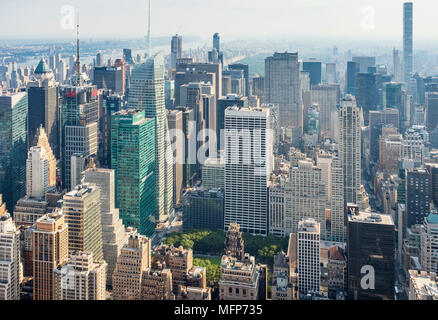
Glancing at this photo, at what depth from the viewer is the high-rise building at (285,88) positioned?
16.0 m

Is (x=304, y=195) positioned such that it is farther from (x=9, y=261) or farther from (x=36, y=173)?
(x=9, y=261)

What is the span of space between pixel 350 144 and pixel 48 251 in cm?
751

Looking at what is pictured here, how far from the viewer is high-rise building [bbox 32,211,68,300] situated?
17.6ft

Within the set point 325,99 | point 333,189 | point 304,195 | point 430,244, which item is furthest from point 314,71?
point 430,244

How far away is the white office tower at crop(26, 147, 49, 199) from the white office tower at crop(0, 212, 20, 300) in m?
2.28

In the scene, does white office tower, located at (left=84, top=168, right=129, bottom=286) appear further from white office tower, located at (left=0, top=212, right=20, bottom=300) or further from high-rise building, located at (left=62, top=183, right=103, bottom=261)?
white office tower, located at (left=0, top=212, right=20, bottom=300)

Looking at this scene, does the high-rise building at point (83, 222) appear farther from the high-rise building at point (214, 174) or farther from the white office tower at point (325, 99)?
the white office tower at point (325, 99)

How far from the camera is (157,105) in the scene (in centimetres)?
→ 1061

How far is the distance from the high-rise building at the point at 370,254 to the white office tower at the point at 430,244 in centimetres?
69

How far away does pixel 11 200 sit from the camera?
26.4 feet

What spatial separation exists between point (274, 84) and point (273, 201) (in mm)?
8218

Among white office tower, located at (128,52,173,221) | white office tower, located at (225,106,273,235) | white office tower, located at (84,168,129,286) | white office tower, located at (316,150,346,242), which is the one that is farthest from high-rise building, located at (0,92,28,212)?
white office tower, located at (316,150,346,242)

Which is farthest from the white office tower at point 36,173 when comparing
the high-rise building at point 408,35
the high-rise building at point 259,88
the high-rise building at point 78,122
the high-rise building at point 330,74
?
the high-rise building at point 259,88
